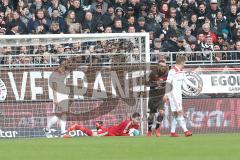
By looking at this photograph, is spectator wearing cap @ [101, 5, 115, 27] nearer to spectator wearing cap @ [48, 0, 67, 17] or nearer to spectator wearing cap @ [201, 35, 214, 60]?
spectator wearing cap @ [48, 0, 67, 17]

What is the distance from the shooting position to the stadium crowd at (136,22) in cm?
2397

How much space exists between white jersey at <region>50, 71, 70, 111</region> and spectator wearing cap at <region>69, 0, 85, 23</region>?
3550 millimetres

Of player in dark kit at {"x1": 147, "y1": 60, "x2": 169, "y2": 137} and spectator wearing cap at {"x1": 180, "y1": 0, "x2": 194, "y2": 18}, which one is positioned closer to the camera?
player in dark kit at {"x1": 147, "y1": 60, "x2": 169, "y2": 137}

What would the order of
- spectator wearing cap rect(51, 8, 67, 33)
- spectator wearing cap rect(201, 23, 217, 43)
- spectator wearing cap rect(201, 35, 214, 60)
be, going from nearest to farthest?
spectator wearing cap rect(51, 8, 67, 33)
spectator wearing cap rect(201, 35, 214, 60)
spectator wearing cap rect(201, 23, 217, 43)

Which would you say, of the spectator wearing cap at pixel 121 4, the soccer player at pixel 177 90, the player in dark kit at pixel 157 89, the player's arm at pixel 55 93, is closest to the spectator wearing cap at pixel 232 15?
the spectator wearing cap at pixel 121 4

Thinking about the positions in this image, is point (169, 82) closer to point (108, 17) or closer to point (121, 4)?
point (108, 17)

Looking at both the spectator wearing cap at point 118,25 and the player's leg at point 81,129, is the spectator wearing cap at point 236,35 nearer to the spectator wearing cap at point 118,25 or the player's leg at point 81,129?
the spectator wearing cap at point 118,25

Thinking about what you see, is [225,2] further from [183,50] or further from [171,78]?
[171,78]

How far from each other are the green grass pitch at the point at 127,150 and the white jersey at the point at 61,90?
208 inches

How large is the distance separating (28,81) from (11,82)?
448mm

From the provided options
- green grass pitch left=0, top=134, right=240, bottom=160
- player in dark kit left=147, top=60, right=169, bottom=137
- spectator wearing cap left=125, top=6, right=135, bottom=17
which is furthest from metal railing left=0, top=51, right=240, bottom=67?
green grass pitch left=0, top=134, right=240, bottom=160

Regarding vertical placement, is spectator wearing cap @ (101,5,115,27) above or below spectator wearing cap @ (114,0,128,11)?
below

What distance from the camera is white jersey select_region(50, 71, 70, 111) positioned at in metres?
21.9

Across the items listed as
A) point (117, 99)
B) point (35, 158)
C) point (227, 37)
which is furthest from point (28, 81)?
point (35, 158)
